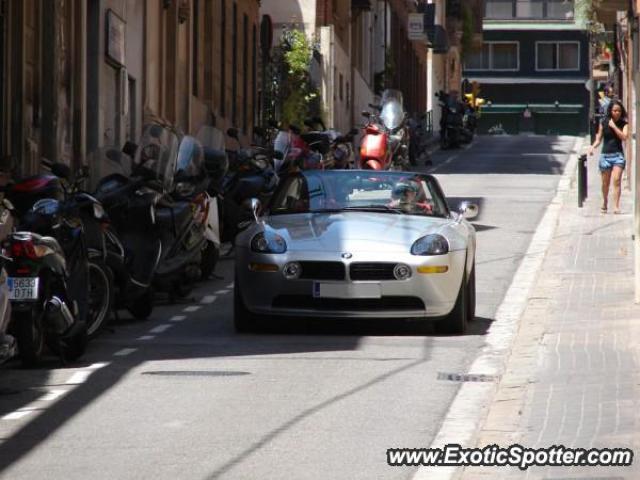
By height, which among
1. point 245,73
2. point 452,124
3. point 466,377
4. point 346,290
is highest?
point 245,73

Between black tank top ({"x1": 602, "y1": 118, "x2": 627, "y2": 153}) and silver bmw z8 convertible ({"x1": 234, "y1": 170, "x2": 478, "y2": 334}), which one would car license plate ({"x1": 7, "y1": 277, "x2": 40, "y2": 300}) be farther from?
black tank top ({"x1": 602, "y1": 118, "x2": 627, "y2": 153})

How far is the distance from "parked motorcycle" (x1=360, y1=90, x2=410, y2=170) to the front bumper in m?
19.9

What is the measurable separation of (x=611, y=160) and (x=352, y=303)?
547 inches

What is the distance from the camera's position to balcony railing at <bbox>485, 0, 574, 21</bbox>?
127 metres

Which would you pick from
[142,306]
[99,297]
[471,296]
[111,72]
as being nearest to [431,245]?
[471,296]

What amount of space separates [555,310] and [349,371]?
404cm

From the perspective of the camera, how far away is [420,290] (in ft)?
48.3

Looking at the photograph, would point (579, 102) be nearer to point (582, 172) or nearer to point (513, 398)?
point (582, 172)

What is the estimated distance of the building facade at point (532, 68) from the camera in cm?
12494

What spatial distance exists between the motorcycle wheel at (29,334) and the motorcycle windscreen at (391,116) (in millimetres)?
25780

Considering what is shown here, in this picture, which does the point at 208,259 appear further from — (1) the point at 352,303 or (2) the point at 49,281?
(2) the point at 49,281

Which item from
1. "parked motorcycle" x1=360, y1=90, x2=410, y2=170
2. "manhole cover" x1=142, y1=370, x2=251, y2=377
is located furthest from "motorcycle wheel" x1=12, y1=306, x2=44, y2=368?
"parked motorcycle" x1=360, y1=90, x2=410, y2=170

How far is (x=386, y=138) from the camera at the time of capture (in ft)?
117

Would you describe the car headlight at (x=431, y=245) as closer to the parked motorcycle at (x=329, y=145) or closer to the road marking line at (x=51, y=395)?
the road marking line at (x=51, y=395)
